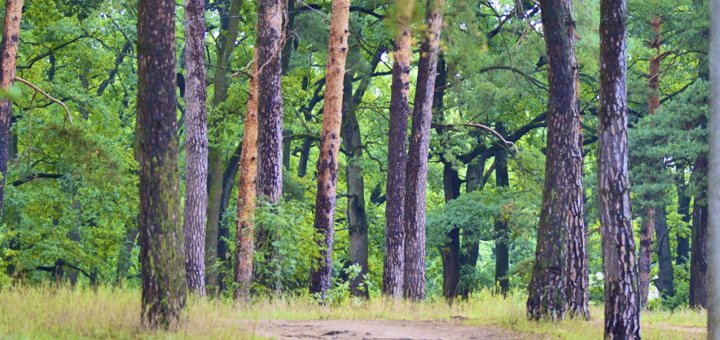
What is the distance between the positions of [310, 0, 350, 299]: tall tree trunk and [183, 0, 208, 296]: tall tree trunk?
236 centimetres

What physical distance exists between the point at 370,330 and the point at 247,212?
545cm

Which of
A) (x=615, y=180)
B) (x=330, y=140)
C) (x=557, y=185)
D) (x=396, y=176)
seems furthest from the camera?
(x=396, y=176)

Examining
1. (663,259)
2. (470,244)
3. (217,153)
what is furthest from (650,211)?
(217,153)

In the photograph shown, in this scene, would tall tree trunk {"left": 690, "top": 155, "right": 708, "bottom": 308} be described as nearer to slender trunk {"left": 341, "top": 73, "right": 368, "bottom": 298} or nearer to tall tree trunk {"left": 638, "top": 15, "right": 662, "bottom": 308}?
tall tree trunk {"left": 638, "top": 15, "right": 662, "bottom": 308}

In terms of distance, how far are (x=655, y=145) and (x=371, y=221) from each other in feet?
43.4

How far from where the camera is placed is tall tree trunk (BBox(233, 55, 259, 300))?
1783 cm

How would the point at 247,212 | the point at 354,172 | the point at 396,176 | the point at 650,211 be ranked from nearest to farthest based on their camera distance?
the point at 247,212 < the point at 396,176 < the point at 650,211 < the point at 354,172

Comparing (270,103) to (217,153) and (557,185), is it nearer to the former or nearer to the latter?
(557,185)

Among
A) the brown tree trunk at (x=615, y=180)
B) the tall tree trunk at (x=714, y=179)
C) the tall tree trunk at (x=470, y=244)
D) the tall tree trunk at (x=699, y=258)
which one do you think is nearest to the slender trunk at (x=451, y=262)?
the tall tree trunk at (x=470, y=244)

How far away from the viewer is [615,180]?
11742mm

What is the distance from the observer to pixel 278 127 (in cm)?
1869

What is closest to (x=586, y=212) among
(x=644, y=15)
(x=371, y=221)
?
(x=644, y=15)

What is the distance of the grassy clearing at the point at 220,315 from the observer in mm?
10844

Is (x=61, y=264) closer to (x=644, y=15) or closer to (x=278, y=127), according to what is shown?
(x=278, y=127)
